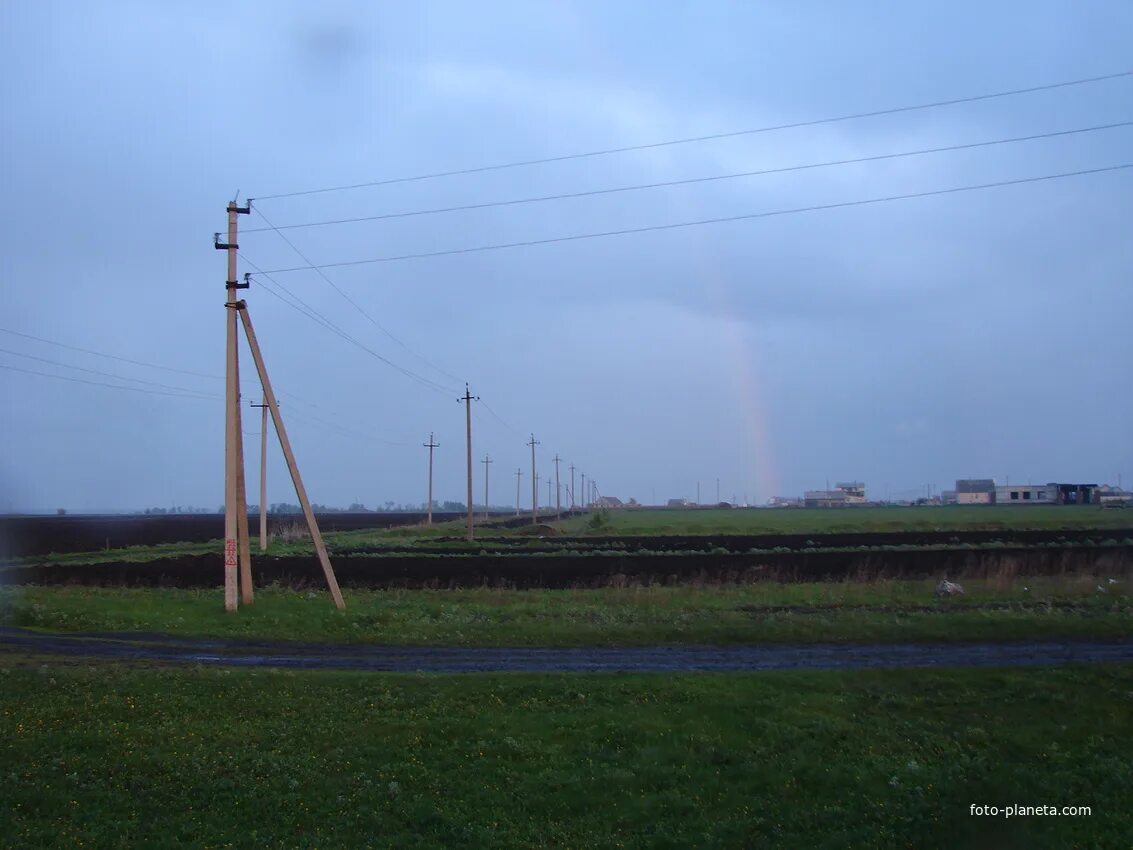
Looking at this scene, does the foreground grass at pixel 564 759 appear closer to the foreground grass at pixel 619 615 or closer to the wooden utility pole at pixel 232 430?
the foreground grass at pixel 619 615

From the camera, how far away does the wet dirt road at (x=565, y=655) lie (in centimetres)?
1591

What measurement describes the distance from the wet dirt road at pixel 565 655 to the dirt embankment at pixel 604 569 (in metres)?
11.2

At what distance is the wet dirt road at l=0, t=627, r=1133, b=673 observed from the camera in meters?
15.9

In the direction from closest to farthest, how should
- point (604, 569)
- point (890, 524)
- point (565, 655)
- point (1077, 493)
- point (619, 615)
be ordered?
point (565, 655)
point (619, 615)
point (604, 569)
point (890, 524)
point (1077, 493)

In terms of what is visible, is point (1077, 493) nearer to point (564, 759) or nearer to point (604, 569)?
point (604, 569)

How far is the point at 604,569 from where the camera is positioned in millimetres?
36625

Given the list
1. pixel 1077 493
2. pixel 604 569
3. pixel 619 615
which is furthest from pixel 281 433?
pixel 1077 493

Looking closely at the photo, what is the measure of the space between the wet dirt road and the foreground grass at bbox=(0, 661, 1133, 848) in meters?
1.64

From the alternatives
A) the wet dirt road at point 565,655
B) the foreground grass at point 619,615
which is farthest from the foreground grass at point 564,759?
the foreground grass at point 619,615

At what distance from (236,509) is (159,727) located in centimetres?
1151

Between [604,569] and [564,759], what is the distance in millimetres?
25690

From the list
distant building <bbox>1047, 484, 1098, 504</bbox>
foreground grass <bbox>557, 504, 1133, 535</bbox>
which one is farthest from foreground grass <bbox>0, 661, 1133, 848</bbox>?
distant building <bbox>1047, 484, 1098, 504</bbox>

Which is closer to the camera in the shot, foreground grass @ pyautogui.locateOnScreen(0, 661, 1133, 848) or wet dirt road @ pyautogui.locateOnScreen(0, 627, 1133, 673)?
foreground grass @ pyautogui.locateOnScreen(0, 661, 1133, 848)

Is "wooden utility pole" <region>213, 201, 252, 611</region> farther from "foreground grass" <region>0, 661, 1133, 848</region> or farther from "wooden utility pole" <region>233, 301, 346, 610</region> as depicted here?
"foreground grass" <region>0, 661, 1133, 848</region>
